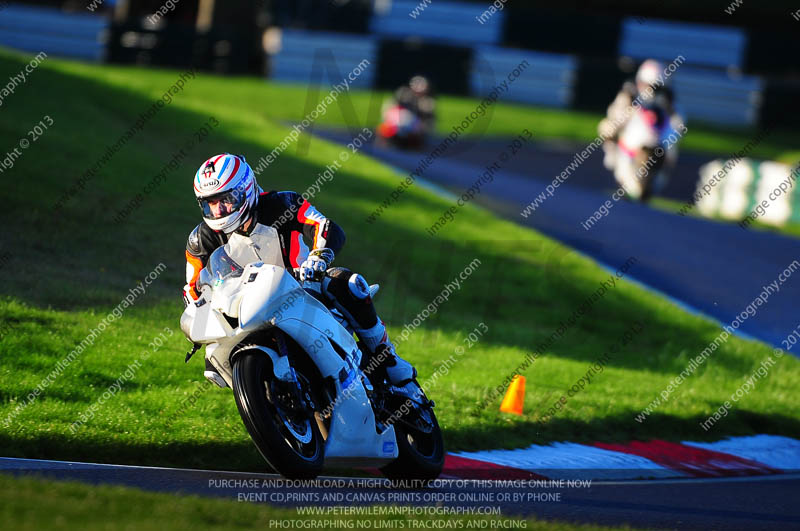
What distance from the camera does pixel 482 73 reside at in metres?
34.4

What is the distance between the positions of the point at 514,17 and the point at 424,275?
2299 cm

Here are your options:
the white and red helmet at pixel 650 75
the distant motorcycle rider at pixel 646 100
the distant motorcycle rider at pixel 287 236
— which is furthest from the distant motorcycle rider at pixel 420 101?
the distant motorcycle rider at pixel 287 236

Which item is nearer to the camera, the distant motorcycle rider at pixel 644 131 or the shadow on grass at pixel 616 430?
the shadow on grass at pixel 616 430

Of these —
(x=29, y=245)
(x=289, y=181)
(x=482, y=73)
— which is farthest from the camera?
(x=482, y=73)

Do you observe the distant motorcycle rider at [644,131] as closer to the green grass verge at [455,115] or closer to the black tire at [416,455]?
the green grass verge at [455,115]

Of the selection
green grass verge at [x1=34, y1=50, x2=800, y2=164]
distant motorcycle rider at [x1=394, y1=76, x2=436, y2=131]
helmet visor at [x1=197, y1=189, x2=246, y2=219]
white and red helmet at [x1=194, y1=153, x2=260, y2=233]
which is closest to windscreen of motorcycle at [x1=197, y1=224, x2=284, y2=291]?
white and red helmet at [x1=194, y1=153, x2=260, y2=233]

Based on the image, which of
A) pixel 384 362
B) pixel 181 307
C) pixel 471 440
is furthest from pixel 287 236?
pixel 181 307

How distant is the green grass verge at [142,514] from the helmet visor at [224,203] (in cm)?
170

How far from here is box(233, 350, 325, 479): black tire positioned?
593 cm

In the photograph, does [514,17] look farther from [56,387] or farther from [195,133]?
[56,387]

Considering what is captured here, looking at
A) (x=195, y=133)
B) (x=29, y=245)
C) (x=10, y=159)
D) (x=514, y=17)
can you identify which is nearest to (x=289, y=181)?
(x=195, y=133)

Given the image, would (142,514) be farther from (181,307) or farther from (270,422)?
(181,307)

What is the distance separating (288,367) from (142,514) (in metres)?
1.32

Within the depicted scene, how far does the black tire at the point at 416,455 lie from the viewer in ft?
23.0
